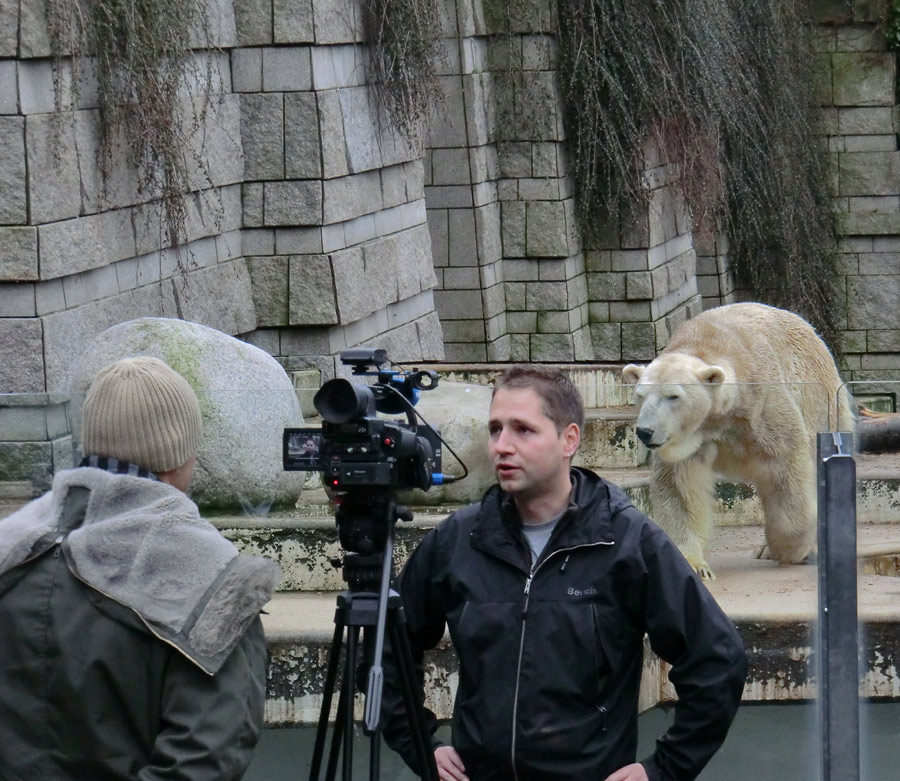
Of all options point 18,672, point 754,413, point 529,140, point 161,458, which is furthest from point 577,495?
point 529,140

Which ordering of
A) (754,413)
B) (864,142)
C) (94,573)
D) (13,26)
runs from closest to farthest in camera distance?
1. (94,573)
2. (754,413)
3. (13,26)
4. (864,142)

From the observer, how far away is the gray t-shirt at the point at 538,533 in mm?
2615

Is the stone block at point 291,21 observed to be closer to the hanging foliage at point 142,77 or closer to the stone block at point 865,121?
the hanging foliage at point 142,77

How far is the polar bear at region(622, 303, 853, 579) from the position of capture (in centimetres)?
386

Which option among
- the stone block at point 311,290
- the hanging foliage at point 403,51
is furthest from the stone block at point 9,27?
the hanging foliage at point 403,51

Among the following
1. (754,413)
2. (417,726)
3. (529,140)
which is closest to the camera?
(417,726)

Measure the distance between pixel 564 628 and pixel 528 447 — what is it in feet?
1.01

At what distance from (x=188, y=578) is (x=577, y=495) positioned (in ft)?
2.67

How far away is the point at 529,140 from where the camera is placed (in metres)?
9.77

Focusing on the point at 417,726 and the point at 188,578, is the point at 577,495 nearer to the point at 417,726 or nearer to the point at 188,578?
the point at 417,726

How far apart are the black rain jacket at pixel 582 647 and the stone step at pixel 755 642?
1216mm

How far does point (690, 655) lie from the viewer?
2543 millimetres

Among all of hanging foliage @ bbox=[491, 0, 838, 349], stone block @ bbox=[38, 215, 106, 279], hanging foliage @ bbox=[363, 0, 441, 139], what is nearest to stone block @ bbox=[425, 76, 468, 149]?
hanging foliage @ bbox=[491, 0, 838, 349]

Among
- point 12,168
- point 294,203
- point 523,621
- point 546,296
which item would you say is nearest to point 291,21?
point 294,203
